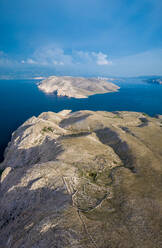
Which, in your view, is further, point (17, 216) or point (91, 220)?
point (17, 216)

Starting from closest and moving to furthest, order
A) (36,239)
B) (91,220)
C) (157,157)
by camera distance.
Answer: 1. (36,239)
2. (91,220)
3. (157,157)

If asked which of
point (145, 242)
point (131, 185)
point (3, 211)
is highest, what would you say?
point (145, 242)

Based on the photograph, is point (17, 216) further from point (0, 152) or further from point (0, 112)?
point (0, 112)

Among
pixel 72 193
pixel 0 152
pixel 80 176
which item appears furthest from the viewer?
pixel 0 152

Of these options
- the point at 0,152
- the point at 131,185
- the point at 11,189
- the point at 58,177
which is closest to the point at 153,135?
the point at 131,185

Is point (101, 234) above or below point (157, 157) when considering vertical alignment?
above

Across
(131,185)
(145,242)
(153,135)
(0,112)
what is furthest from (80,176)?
(0,112)
